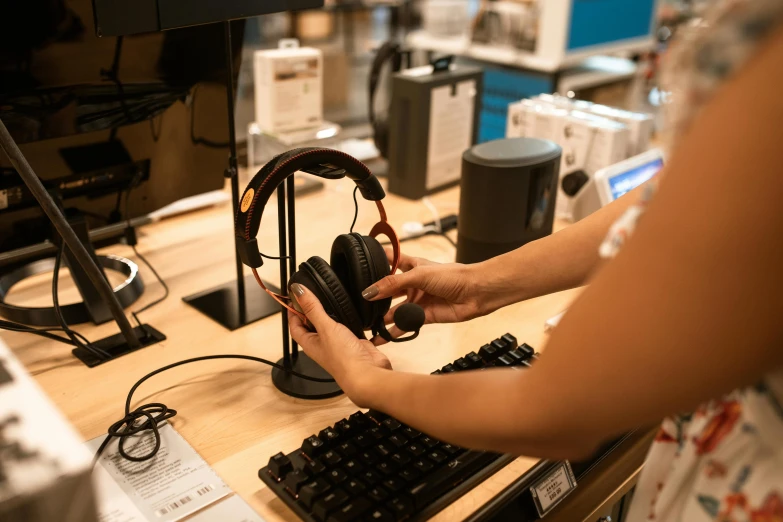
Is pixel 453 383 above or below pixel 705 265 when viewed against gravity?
below

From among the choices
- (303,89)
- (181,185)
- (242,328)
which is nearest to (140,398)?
(242,328)

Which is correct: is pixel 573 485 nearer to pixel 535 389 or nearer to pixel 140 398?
pixel 535 389

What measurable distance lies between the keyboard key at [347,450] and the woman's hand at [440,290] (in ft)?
0.54

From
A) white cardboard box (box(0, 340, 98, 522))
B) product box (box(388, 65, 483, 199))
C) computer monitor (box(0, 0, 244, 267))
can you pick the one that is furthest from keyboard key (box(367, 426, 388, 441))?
product box (box(388, 65, 483, 199))

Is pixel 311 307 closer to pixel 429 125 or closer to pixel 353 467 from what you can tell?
pixel 353 467

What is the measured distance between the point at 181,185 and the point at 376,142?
0.61m

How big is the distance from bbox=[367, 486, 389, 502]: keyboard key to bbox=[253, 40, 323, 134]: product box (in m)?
1.10

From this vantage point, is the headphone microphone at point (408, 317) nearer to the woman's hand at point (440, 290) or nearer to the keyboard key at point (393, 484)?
the woman's hand at point (440, 290)

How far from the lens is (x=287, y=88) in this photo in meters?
1.64

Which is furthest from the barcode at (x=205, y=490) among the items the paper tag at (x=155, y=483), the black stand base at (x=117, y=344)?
the black stand base at (x=117, y=344)

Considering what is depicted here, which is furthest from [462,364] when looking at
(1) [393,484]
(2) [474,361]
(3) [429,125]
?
(3) [429,125]

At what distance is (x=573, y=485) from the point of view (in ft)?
Result: 2.89

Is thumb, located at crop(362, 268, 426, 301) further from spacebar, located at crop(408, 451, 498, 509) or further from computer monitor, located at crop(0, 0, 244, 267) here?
computer monitor, located at crop(0, 0, 244, 267)

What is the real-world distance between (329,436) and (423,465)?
11 cm
